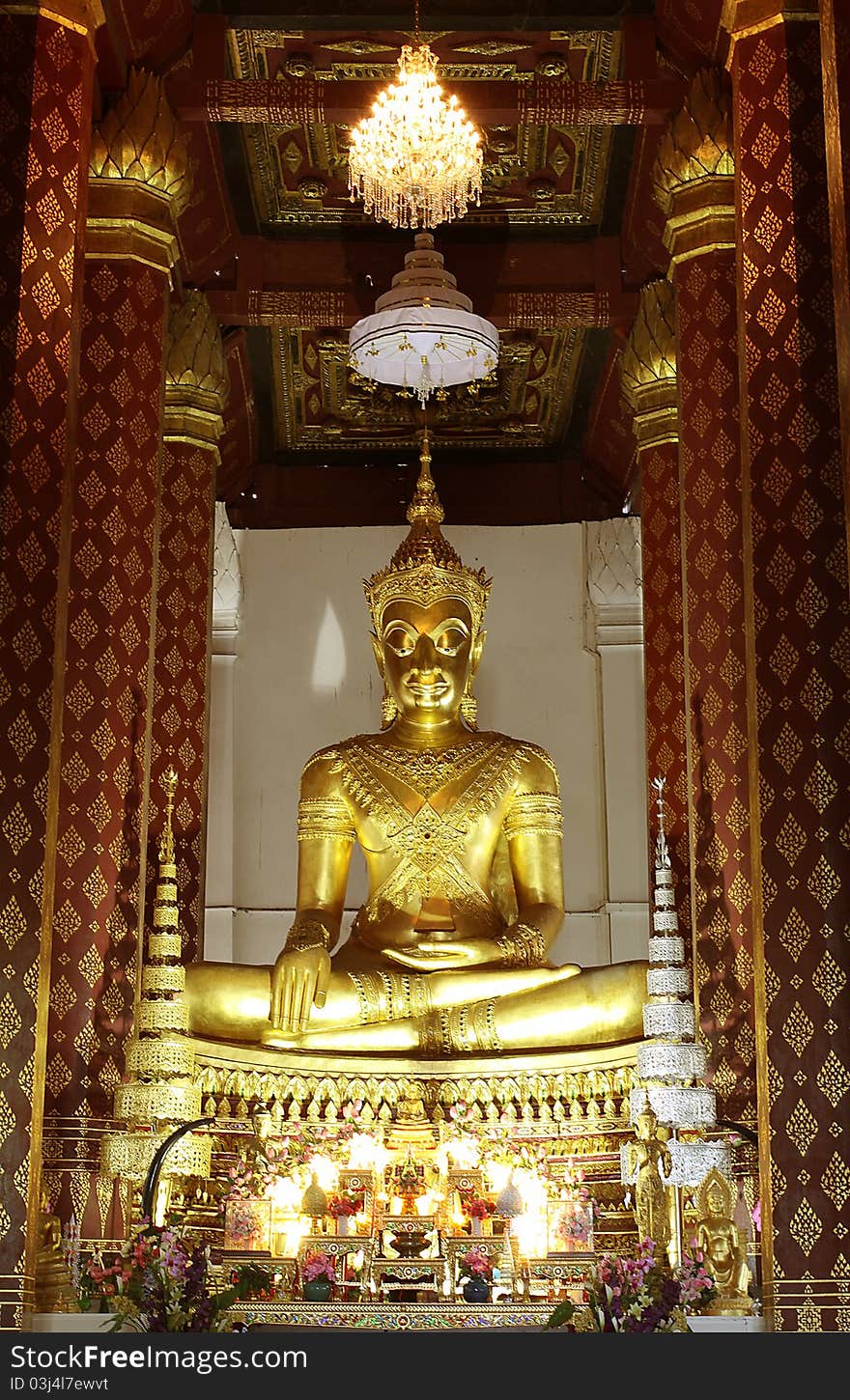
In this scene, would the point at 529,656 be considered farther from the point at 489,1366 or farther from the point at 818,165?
the point at 489,1366

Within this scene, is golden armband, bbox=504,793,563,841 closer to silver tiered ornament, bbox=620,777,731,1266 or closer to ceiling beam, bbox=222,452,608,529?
silver tiered ornament, bbox=620,777,731,1266

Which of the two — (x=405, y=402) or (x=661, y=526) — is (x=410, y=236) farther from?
(x=661, y=526)

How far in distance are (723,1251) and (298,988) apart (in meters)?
2.42

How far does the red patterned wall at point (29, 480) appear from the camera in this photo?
17.3 ft

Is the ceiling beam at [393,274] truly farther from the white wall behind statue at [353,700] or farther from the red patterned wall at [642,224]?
the white wall behind statue at [353,700]

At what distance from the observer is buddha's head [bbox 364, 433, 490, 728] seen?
905 cm

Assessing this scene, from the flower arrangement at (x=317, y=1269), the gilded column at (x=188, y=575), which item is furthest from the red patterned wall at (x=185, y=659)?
the flower arrangement at (x=317, y=1269)

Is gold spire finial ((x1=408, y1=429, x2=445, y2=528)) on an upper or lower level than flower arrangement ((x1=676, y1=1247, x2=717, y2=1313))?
upper

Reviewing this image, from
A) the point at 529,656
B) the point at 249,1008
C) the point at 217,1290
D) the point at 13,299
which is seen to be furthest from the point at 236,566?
the point at 217,1290

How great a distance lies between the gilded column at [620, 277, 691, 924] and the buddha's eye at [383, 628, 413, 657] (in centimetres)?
108

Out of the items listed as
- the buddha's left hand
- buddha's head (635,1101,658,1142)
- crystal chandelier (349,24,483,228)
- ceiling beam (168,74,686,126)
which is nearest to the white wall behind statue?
the buddha's left hand

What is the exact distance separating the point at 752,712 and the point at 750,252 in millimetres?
1468

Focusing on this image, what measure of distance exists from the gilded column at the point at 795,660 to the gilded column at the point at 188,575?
3.51m

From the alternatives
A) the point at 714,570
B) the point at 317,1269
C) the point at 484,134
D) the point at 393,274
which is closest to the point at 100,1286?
the point at 317,1269
